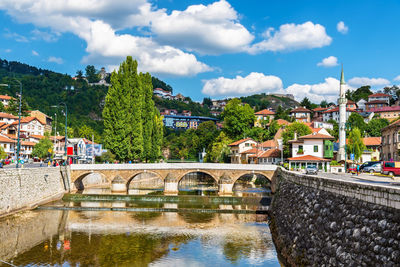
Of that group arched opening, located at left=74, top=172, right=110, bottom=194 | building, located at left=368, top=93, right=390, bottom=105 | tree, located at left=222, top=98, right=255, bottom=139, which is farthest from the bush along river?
building, located at left=368, top=93, right=390, bottom=105

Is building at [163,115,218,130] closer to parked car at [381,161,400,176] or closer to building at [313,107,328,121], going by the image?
building at [313,107,328,121]

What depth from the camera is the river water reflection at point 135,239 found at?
2241cm

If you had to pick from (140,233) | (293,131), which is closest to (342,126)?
(293,131)

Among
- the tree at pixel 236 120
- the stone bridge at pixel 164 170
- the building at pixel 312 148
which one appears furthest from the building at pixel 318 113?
the stone bridge at pixel 164 170

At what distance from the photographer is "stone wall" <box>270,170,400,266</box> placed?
1134 cm

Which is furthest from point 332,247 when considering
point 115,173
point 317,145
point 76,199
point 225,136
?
point 225,136

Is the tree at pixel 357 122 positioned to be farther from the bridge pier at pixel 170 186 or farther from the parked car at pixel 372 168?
the bridge pier at pixel 170 186

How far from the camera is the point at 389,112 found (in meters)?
122

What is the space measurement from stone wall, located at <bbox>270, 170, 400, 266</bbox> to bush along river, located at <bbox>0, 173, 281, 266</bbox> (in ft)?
11.2

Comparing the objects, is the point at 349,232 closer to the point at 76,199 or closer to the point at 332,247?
the point at 332,247

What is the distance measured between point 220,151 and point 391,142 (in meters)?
47.2

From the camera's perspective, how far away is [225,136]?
99500 millimetres

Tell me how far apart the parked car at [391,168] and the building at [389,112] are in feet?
319

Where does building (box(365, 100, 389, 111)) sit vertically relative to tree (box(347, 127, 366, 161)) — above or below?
above
